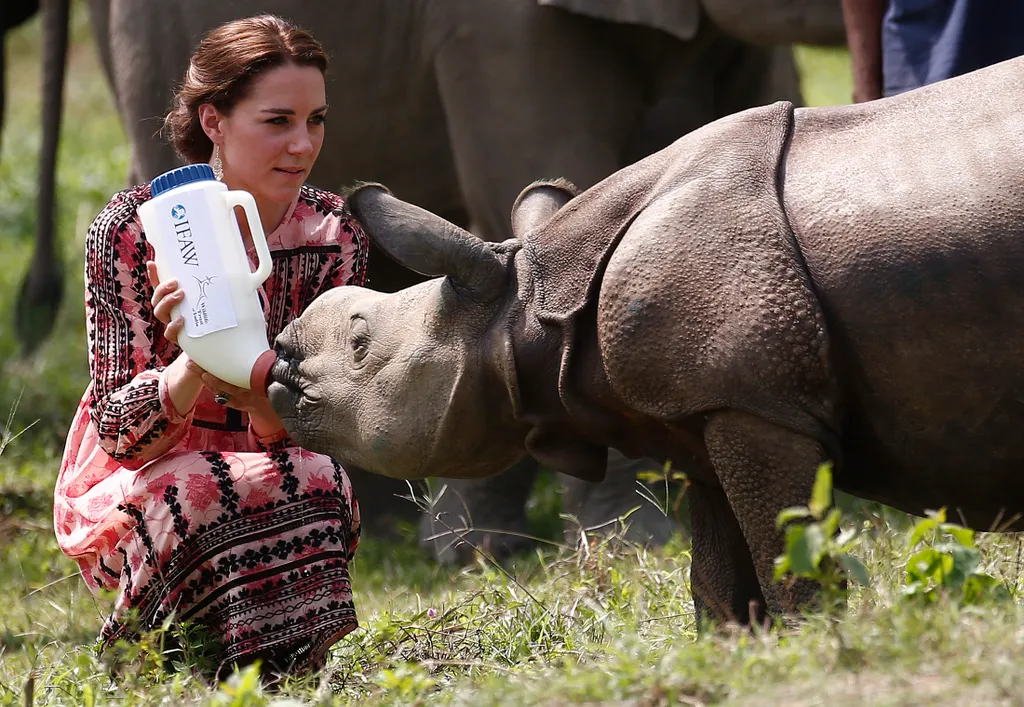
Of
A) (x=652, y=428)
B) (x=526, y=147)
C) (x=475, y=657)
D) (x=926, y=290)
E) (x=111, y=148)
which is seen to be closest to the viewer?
(x=926, y=290)

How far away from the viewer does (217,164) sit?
3.69 m

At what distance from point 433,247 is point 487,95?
84.8 inches

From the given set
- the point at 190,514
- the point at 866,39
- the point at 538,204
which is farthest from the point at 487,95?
the point at 190,514

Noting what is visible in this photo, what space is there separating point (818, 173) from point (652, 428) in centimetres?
53

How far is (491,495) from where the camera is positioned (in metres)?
5.62

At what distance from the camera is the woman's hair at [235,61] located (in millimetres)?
3553

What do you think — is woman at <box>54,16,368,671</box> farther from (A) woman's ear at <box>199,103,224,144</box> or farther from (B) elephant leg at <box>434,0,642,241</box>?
(B) elephant leg at <box>434,0,642,241</box>

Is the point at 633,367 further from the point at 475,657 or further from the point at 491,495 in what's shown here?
the point at 491,495

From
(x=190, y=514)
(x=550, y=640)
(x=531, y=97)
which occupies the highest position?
(x=531, y=97)

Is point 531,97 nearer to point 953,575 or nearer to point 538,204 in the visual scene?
point 538,204

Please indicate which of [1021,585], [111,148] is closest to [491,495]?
[1021,585]

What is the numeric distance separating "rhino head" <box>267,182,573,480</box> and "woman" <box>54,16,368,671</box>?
223mm

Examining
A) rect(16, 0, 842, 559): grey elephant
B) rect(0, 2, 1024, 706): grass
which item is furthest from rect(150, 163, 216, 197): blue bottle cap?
rect(16, 0, 842, 559): grey elephant

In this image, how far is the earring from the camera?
12.0 ft
